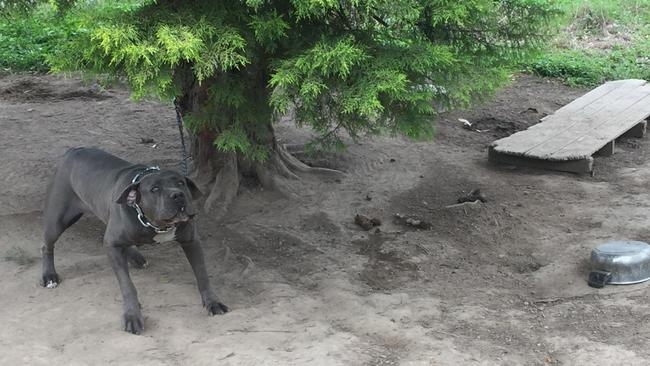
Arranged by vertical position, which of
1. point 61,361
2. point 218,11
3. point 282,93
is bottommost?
point 61,361

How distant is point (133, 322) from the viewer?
4793 millimetres

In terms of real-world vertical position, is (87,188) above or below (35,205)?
above

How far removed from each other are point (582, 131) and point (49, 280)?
5347mm

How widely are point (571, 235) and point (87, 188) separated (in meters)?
3.53

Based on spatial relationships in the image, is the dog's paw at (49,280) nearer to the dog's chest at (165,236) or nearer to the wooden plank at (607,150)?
the dog's chest at (165,236)

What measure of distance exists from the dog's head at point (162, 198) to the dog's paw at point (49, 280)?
1108 millimetres

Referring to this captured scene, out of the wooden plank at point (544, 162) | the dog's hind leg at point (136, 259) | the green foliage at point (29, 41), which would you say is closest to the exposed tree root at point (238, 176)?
the dog's hind leg at point (136, 259)

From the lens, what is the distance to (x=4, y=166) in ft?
24.2

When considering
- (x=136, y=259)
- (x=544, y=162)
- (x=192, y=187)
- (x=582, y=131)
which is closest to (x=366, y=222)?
(x=136, y=259)

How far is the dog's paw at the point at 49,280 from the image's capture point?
543 centimetres

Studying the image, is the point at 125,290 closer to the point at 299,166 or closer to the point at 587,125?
the point at 299,166

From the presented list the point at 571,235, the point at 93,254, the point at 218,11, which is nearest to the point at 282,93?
the point at 218,11

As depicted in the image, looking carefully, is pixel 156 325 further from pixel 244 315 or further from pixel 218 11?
pixel 218 11

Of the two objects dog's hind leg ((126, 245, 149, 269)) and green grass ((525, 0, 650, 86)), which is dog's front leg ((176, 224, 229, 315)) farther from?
green grass ((525, 0, 650, 86))
